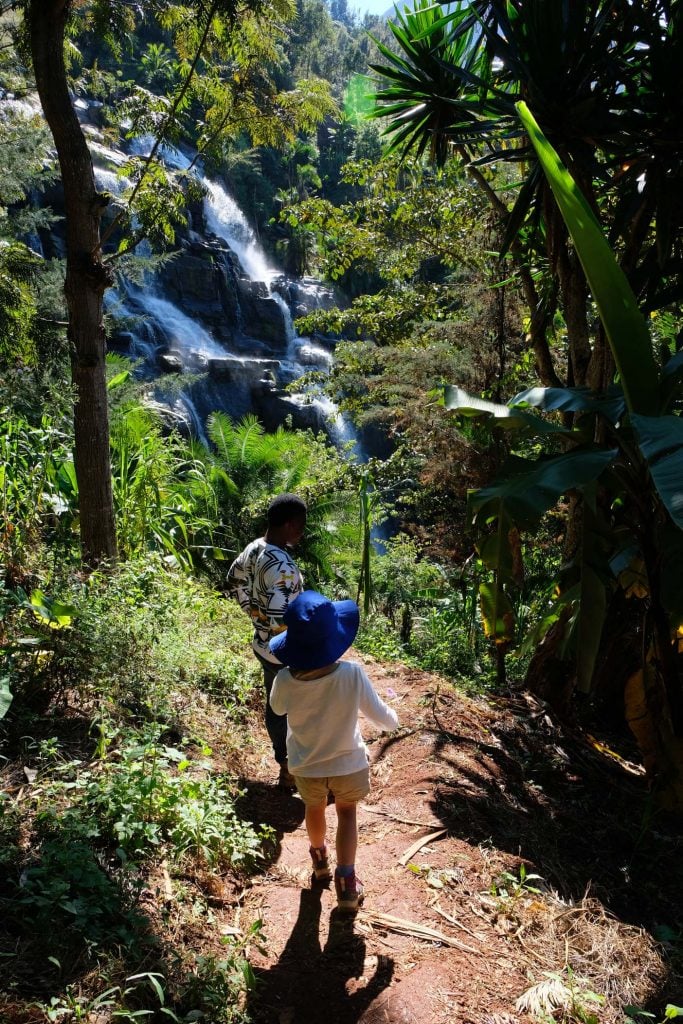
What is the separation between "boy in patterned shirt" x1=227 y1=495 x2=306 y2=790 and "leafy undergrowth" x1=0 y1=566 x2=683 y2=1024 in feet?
1.99

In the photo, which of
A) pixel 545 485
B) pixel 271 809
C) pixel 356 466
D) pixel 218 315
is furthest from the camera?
pixel 218 315

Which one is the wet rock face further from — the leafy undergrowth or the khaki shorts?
the khaki shorts

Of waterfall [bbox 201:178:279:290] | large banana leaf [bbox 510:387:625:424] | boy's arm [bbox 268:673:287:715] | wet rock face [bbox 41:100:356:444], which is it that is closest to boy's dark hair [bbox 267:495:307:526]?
boy's arm [bbox 268:673:287:715]

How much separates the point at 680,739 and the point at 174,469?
6.46 metres

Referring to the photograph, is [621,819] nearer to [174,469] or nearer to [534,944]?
[534,944]

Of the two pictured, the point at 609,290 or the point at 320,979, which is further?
the point at 609,290

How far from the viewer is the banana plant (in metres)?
2.92

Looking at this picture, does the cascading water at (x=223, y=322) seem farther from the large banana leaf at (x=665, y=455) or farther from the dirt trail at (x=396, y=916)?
the large banana leaf at (x=665, y=455)

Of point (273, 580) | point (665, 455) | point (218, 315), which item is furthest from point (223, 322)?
point (665, 455)

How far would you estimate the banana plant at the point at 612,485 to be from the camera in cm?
292

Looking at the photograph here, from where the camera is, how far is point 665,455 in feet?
8.32

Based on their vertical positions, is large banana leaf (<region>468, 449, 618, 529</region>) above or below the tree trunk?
below

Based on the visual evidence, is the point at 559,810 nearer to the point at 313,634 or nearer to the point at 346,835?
the point at 346,835

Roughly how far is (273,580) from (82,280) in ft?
9.16
